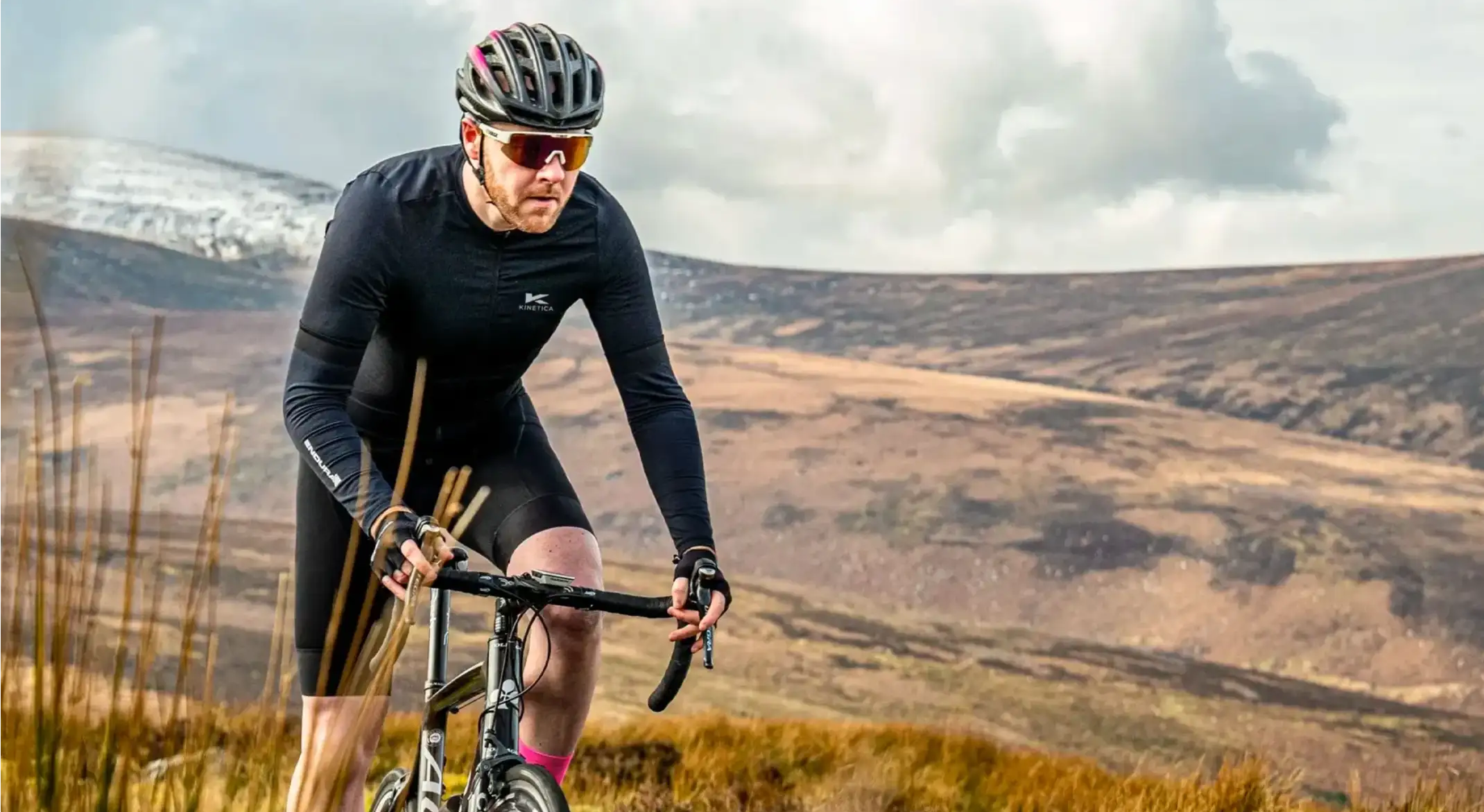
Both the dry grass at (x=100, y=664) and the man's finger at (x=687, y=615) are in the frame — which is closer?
the dry grass at (x=100, y=664)

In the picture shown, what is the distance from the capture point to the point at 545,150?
343 centimetres

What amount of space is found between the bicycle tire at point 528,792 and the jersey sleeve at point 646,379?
674 mm

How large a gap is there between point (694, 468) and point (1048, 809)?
4643mm

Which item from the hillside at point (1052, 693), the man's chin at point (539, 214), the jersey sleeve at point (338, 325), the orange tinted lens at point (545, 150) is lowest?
the hillside at point (1052, 693)

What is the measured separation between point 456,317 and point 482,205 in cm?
26

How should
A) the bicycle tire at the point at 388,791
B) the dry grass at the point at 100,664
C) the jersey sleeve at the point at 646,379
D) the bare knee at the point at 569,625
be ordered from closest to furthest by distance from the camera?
the dry grass at the point at 100,664 < the bare knee at the point at 569,625 < the jersey sleeve at the point at 646,379 < the bicycle tire at the point at 388,791

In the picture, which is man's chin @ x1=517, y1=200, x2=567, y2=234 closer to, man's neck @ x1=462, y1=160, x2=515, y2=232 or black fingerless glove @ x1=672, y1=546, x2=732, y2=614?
man's neck @ x1=462, y1=160, x2=515, y2=232

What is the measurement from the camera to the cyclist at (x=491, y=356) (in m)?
3.45

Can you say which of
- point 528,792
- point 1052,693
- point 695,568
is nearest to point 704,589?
point 695,568

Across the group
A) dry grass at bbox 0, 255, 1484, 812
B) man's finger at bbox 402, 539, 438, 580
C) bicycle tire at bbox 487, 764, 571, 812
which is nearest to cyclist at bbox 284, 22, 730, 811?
man's finger at bbox 402, 539, 438, 580

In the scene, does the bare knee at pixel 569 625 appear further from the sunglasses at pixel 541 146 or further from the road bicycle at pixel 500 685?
the sunglasses at pixel 541 146

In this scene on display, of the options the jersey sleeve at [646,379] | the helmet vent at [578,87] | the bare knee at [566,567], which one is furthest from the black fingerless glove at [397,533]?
the helmet vent at [578,87]

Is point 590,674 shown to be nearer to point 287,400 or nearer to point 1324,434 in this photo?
point 287,400

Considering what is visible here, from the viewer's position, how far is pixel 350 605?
4.00 meters
